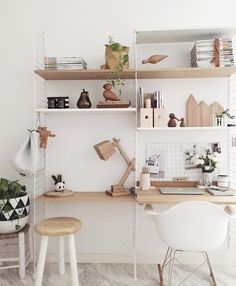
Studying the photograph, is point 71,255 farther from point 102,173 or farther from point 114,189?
point 102,173

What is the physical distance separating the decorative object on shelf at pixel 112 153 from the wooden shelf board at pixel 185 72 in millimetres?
639

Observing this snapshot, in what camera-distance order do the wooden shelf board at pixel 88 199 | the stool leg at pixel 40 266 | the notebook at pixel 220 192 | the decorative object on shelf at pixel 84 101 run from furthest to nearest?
the decorative object on shelf at pixel 84 101 → the wooden shelf board at pixel 88 199 → the notebook at pixel 220 192 → the stool leg at pixel 40 266

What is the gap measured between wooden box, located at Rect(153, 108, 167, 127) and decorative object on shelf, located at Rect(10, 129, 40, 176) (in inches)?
39.5

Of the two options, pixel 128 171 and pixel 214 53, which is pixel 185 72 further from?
pixel 128 171

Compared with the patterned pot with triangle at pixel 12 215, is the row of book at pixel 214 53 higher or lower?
higher

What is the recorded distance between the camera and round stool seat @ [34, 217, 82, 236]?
2047 millimetres

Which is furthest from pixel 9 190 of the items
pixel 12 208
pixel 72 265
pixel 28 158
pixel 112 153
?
pixel 112 153

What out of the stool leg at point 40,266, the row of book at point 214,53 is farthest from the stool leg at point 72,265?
the row of book at point 214,53

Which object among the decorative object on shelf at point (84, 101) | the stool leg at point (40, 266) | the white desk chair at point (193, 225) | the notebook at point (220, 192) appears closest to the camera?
the white desk chair at point (193, 225)

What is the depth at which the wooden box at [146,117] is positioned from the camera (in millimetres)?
2439

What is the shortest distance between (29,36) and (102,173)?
1431mm

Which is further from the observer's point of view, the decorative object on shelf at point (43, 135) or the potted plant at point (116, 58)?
the decorative object on shelf at point (43, 135)

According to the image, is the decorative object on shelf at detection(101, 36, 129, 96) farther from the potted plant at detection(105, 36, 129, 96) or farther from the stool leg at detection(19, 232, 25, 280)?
the stool leg at detection(19, 232, 25, 280)

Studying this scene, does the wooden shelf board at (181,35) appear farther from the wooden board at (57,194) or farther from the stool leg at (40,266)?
the stool leg at (40,266)
